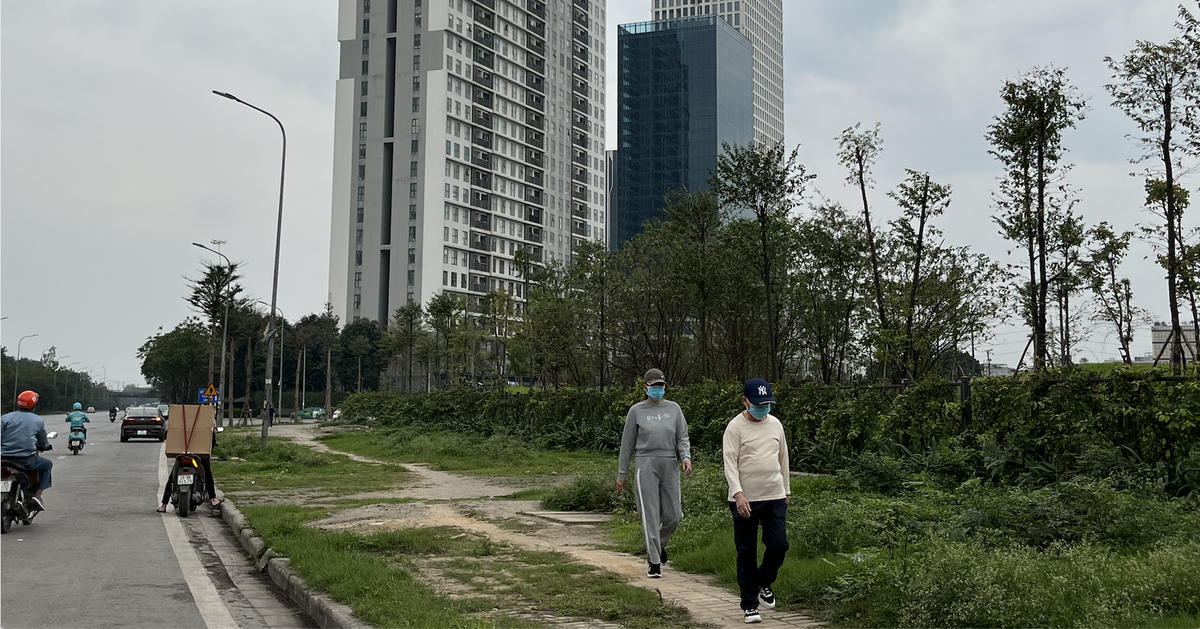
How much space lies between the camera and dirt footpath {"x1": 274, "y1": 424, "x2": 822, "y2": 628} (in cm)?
739

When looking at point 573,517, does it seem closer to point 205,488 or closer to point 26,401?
point 205,488

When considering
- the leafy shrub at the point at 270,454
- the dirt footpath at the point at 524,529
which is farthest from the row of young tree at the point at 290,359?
the dirt footpath at the point at 524,529

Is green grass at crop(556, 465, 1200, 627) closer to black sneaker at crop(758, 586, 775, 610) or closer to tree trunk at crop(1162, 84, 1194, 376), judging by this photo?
black sneaker at crop(758, 586, 775, 610)

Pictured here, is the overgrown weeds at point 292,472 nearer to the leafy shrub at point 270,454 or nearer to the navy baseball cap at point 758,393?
the leafy shrub at point 270,454

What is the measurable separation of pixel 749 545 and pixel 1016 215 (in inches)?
716

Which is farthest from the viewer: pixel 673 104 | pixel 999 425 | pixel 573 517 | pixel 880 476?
pixel 673 104

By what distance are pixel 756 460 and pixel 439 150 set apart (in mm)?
105874

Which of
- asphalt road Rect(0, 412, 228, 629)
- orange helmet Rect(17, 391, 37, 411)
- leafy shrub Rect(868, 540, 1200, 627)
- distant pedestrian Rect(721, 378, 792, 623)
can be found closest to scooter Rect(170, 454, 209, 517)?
asphalt road Rect(0, 412, 228, 629)

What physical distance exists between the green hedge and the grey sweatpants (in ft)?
18.3

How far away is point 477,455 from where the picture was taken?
28.6 metres

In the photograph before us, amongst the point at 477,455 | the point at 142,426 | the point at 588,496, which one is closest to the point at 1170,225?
the point at 588,496

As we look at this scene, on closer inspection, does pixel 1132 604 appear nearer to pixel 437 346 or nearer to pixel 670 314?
pixel 670 314

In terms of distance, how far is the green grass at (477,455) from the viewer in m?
23.9

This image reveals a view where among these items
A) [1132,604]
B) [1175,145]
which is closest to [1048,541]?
[1132,604]
